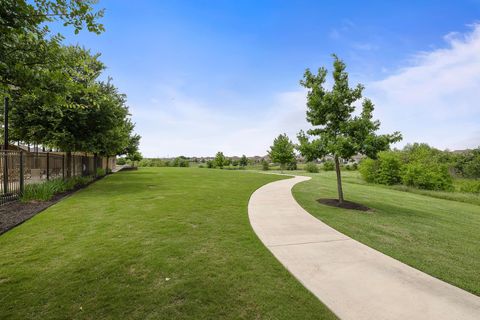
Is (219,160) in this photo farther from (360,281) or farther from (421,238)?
(360,281)

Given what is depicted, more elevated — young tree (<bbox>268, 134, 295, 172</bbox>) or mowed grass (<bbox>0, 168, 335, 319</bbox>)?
young tree (<bbox>268, 134, 295, 172</bbox>)

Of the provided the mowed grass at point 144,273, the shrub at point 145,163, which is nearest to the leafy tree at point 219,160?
the shrub at point 145,163

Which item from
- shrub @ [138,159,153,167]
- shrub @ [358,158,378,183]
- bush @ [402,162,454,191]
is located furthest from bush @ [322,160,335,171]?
shrub @ [138,159,153,167]

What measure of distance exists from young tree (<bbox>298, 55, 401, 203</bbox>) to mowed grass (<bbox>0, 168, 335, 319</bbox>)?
4.56 m

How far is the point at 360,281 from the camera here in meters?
3.50

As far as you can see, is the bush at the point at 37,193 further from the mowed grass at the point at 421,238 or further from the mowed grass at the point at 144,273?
the mowed grass at the point at 421,238

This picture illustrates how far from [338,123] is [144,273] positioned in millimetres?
8272

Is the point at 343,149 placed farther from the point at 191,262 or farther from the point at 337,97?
the point at 191,262

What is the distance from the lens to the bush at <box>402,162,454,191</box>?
23.1 metres

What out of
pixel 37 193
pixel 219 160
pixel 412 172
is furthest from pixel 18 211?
pixel 219 160

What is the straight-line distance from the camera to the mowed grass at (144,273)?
2.78 m

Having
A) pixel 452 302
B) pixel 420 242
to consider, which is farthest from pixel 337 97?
pixel 452 302

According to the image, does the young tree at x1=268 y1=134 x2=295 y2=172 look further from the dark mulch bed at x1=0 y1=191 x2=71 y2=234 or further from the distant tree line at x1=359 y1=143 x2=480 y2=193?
the dark mulch bed at x1=0 y1=191 x2=71 y2=234

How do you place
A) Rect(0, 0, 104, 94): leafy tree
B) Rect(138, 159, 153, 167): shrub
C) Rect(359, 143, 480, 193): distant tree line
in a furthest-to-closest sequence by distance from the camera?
Rect(138, 159, 153, 167): shrub, Rect(359, 143, 480, 193): distant tree line, Rect(0, 0, 104, 94): leafy tree
